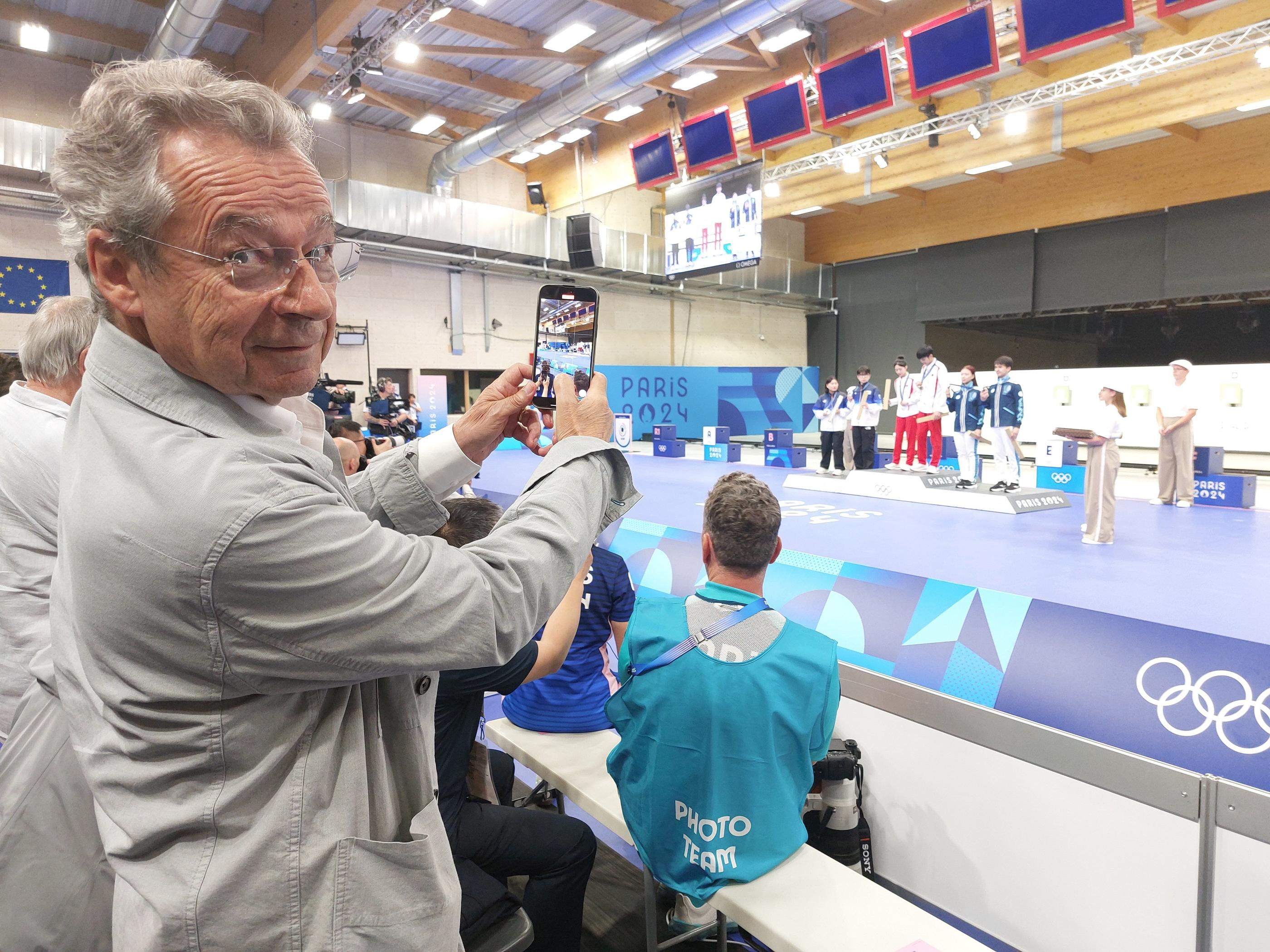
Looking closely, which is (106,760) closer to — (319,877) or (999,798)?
(319,877)

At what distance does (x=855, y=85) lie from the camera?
8.95 m

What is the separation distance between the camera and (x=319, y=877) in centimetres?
74

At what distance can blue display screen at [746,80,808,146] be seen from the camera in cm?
959

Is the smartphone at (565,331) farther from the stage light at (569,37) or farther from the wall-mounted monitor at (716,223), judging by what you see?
the wall-mounted monitor at (716,223)

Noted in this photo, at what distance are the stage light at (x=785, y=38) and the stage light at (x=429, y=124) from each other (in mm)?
6080

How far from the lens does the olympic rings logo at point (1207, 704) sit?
2104 mm

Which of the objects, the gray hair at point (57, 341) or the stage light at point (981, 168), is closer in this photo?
the gray hair at point (57, 341)

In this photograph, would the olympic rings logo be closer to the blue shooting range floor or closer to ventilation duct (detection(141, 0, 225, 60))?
the blue shooting range floor

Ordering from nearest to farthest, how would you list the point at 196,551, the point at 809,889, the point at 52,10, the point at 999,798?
the point at 196,551 < the point at 809,889 < the point at 999,798 < the point at 52,10

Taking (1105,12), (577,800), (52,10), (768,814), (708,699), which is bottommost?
(577,800)

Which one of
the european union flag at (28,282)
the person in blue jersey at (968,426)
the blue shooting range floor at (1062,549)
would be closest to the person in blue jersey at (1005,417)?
the person in blue jersey at (968,426)

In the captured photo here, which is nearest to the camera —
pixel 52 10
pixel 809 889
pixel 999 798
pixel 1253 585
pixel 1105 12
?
pixel 809 889

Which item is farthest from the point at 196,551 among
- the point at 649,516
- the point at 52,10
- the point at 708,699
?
the point at 52,10

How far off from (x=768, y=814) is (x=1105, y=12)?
828 cm
